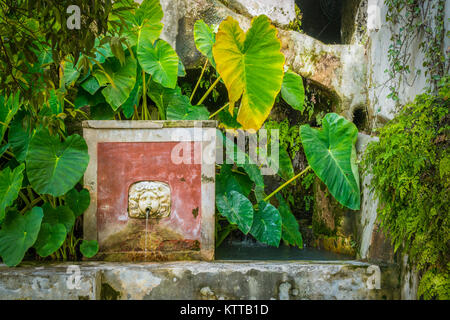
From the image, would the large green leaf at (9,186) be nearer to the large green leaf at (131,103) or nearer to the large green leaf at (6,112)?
the large green leaf at (6,112)

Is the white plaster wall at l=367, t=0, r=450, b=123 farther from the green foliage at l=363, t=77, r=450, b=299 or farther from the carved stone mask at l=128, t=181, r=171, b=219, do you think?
the carved stone mask at l=128, t=181, r=171, b=219

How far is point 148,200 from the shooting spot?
3227mm

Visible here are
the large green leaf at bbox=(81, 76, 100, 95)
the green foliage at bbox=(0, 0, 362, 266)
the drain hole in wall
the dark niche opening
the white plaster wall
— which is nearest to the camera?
the green foliage at bbox=(0, 0, 362, 266)

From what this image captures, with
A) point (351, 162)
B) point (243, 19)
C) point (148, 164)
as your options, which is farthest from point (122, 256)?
point (243, 19)

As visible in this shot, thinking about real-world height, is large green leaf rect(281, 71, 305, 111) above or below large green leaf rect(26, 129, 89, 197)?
above

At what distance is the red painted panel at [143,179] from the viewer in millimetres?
3254

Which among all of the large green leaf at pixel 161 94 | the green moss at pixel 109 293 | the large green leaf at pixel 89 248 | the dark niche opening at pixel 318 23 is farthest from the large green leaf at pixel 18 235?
the dark niche opening at pixel 318 23

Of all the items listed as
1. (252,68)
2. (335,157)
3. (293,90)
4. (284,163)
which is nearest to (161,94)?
(252,68)

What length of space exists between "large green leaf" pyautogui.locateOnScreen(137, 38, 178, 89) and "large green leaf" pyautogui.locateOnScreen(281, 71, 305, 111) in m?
1.07

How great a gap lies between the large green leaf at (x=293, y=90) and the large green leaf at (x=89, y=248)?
6.71 ft

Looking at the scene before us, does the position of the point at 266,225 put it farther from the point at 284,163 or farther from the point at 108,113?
the point at 108,113

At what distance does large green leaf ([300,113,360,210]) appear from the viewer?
3.39 m

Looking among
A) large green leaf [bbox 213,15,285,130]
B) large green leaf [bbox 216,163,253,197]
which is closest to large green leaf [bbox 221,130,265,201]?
large green leaf [bbox 216,163,253,197]

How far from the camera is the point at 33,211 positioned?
289 centimetres
